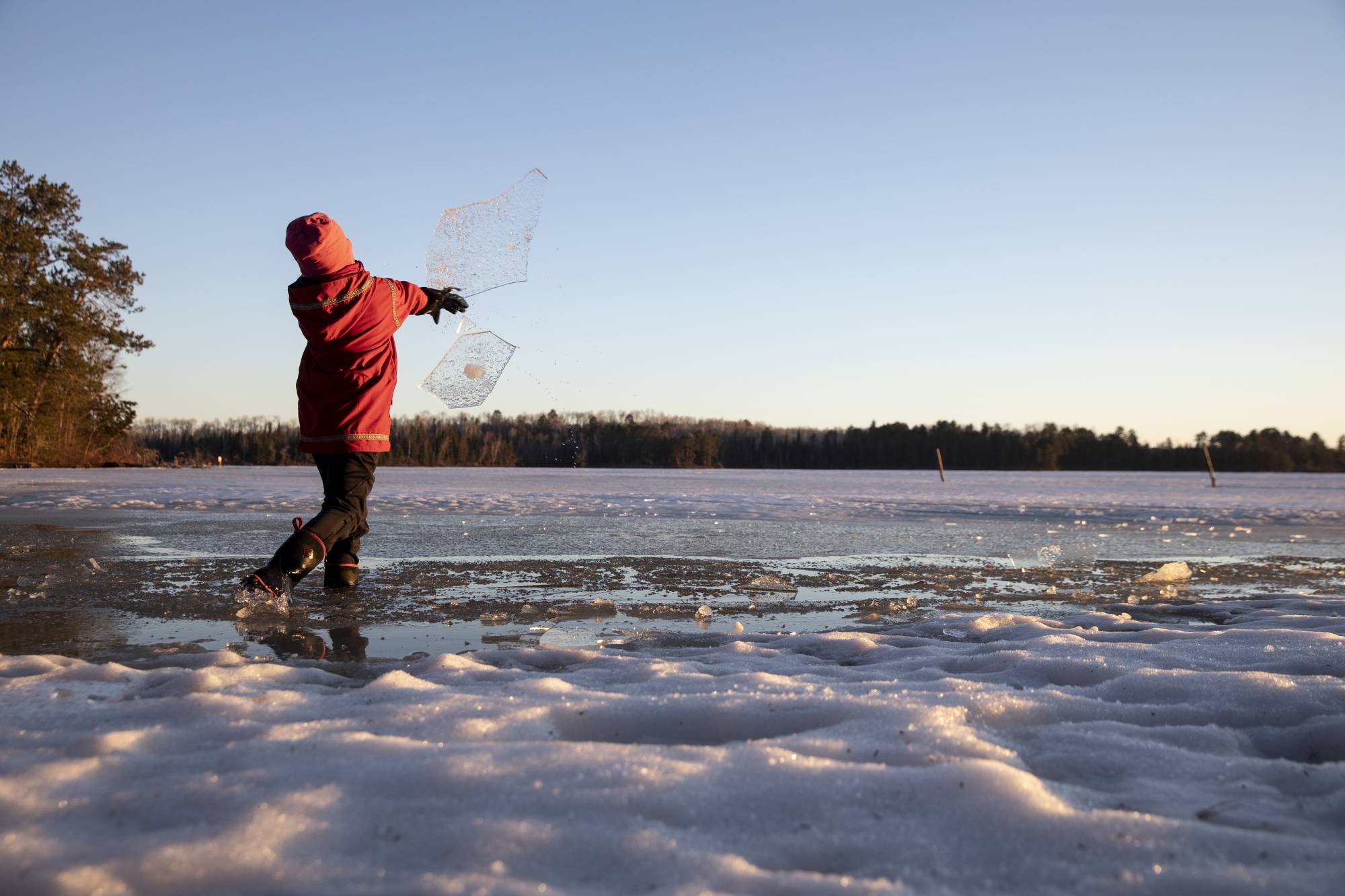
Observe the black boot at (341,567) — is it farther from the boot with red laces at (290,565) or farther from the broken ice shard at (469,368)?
the broken ice shard at (469,368)

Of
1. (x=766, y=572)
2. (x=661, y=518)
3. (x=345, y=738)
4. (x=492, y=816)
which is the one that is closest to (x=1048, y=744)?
(x=492, y=816)

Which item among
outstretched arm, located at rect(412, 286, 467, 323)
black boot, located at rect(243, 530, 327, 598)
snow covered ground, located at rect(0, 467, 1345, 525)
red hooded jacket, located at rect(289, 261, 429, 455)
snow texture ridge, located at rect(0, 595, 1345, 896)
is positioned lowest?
snow covered ground, located at rect(0, 467, 1345, 525)

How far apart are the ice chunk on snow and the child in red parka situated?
4.95 meters

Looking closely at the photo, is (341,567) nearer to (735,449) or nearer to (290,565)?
(290,565)

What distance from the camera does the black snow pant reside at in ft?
14.6

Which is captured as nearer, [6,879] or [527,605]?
[6,879]

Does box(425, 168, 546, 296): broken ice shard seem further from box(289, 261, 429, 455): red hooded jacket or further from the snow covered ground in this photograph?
the snow covered ground

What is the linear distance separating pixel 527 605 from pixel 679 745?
2437 millimetres

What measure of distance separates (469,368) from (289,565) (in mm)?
1645

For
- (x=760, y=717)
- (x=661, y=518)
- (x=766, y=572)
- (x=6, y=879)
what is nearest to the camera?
(x=6, y=879)

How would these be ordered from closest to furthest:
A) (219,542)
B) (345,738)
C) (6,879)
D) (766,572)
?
(6,879), (345,738), (766,572), (219,542)

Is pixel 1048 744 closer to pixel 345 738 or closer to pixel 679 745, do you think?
pixel 679 745

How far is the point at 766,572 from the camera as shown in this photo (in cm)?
572

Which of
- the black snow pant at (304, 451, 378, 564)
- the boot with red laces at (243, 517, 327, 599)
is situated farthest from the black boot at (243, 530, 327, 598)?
the black snow pant at (304, 451, 378, 564)
